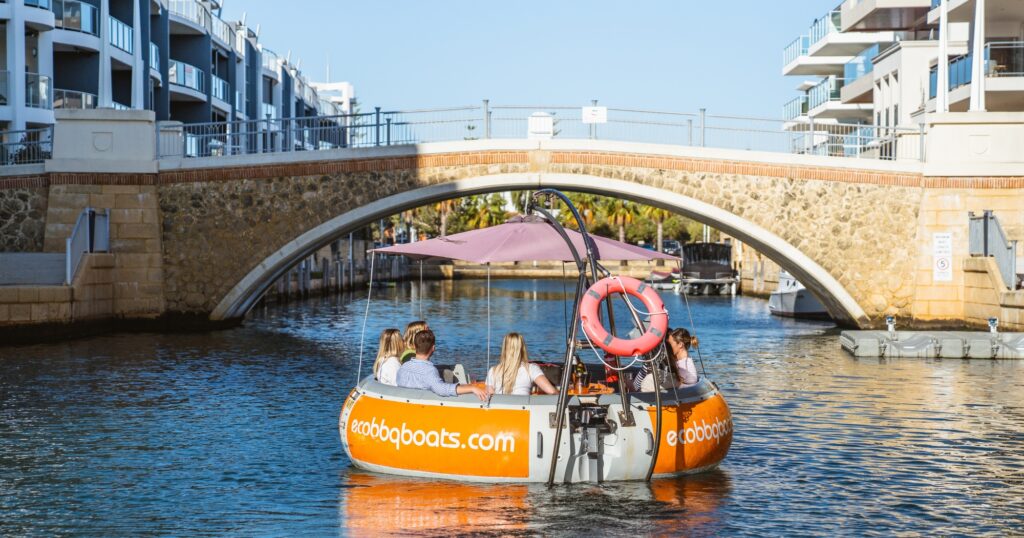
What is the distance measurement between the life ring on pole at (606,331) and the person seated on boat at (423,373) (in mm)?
1572

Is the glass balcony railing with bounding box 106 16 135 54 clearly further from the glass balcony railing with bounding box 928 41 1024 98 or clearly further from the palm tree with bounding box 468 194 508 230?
the palm tree with bounding box 468 194 508 230

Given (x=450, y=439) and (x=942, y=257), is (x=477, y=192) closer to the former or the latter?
(x=942, y=257)

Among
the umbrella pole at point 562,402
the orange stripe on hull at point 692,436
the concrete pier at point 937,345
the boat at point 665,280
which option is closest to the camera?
the umbrella pole at point 562,402

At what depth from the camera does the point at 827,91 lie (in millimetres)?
59469

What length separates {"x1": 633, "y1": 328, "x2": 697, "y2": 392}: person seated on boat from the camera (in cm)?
1475

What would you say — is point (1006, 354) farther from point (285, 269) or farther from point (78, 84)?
point (78, 84)

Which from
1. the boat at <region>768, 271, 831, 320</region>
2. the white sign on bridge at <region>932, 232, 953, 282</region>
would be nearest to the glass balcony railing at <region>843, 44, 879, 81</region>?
the boat at <region>768, 271, 831, 320</region>

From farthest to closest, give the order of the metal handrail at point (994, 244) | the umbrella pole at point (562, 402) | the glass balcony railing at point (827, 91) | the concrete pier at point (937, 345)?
the glass balcony railing at point (827, 91), the metal handrail at point (994, 244), the concrete pier at point (937, 345), the umbrella pole at point (562, 402)

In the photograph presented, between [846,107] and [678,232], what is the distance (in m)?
55.6

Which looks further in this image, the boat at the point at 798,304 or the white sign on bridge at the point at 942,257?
the boat at the point at 798,304

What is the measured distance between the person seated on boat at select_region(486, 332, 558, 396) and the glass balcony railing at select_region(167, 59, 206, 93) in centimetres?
3940

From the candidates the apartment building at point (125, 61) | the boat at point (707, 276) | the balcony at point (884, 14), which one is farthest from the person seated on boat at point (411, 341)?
the boat at point (707, 276)

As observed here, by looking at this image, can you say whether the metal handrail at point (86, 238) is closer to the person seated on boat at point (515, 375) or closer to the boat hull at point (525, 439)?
the boat hull at point (525, 439)

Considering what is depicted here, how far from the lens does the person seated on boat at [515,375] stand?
1401 cm
